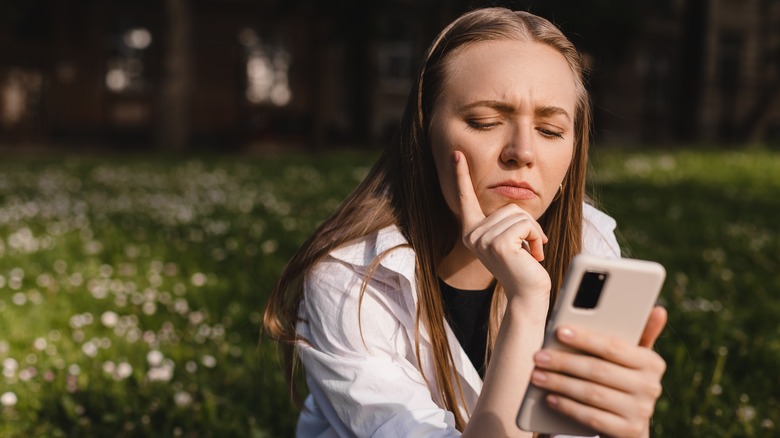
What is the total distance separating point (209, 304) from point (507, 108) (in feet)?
10.4

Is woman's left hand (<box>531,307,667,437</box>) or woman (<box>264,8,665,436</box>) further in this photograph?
woman (<box>264,8,665,436</box>)

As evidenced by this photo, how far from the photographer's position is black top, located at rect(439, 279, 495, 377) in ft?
6.46

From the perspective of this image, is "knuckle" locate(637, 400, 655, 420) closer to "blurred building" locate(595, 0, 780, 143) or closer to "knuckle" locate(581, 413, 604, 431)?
"knuckle" locate(581, 413, 604, 431)

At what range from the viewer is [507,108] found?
1651 mm

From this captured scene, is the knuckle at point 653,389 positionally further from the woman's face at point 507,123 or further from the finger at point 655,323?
the woman's face at point 507,123

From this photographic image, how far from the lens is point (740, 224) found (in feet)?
22.7

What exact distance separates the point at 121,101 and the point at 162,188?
15.6m

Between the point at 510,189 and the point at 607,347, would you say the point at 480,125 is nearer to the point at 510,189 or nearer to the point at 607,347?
the point at 510,189

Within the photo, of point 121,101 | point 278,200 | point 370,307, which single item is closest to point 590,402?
point 370,307

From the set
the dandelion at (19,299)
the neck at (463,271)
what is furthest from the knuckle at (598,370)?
the dandelion at (19,299)

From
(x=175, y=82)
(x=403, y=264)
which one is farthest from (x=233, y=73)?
(x=403, y=264)

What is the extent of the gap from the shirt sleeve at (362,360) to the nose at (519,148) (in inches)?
15.5

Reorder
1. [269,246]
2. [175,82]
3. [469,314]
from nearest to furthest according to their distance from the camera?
1. [469,314]
2. [269,246]
3. [175,82]

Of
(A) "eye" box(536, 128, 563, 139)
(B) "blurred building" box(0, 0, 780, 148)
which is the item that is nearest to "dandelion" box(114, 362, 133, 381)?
(A) "eye" box(536, 128, 563, 139)
